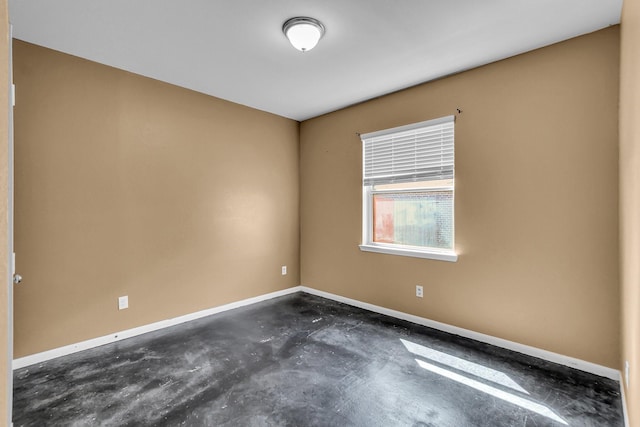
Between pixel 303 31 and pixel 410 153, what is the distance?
1.73m

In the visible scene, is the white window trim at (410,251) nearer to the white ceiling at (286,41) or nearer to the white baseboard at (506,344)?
the white baseboard at (506,344)

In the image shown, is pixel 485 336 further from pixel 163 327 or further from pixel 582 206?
pixel 163 327

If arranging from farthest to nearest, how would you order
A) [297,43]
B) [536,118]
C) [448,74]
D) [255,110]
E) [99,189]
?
[255,110] < [448,74] < [99,189] < [536,118] < [297,43]

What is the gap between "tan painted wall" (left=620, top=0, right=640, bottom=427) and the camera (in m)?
1.38

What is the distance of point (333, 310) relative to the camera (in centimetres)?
368

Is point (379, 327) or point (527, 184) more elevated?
point (527, 184)

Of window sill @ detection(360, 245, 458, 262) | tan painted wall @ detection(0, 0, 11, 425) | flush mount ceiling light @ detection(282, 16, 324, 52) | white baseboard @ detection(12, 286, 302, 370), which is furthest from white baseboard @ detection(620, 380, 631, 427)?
white baseboard @ detection(12, 286, 302, 370)

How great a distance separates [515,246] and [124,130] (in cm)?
371

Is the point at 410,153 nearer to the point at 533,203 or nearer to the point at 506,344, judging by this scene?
the point at 533,203

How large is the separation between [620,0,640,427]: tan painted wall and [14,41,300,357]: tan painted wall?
3.43 metres

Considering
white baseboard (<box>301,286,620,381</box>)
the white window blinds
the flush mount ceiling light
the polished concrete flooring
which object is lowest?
the polished concrete flooring

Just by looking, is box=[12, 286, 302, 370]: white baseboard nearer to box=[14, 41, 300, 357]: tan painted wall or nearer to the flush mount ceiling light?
box=[14, 41, 300, 357]: tan painted wall

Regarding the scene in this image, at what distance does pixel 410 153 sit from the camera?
10.9ft

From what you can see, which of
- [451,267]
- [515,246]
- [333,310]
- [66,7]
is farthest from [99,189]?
[515,246]
